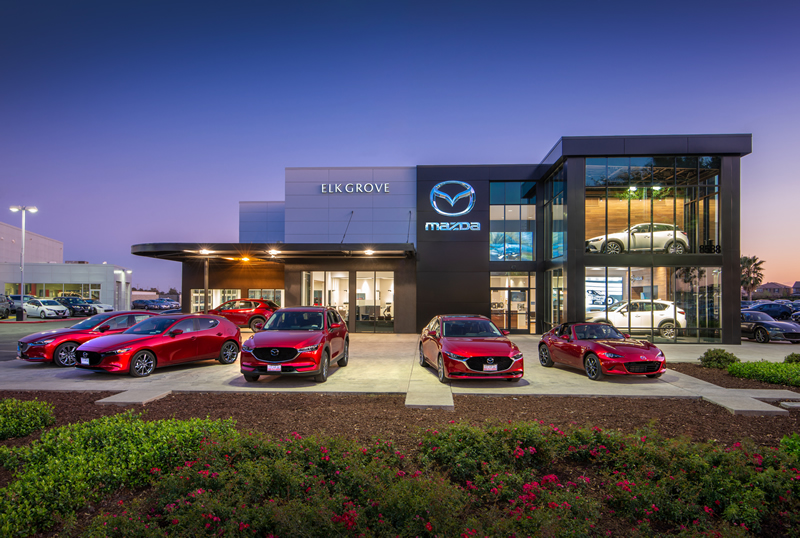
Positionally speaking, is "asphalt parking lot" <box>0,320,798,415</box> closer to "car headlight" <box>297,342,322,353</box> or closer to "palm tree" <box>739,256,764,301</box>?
"car headlight" <box>297,342,322,353</box>

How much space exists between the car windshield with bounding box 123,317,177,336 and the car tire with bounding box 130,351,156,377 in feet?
2.03

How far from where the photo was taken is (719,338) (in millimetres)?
16422

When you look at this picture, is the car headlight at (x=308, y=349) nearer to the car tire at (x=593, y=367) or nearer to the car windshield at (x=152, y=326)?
the car windshield at (x=152, y=326)

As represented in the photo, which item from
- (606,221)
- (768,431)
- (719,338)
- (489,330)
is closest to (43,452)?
(489,330)

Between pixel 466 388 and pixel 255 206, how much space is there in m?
21.4

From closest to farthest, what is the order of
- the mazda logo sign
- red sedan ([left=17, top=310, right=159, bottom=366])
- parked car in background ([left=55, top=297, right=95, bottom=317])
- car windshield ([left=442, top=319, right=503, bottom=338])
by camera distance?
car windshield ([left=442, top=319, right=503, bottom=338]) < red sedan ([left=17, top=310, right=159, bottom=366]) < the mazda logo sign < parked car in background ([left=55, top=297, right=95, bottom=317])

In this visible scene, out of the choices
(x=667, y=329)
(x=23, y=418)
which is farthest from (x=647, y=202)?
(x=23, y=418)

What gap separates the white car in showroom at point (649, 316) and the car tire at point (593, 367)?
7.38 metres

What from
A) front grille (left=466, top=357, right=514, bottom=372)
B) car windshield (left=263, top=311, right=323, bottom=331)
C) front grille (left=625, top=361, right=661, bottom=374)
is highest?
car windshield (left=263, top=311, right=323, bottom=331)

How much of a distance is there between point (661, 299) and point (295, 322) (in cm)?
1454

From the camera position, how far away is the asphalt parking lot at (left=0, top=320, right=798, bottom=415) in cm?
779

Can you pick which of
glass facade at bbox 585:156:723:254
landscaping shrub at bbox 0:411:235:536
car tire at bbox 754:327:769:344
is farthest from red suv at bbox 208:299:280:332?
car tire at bbox 754:327:769:344

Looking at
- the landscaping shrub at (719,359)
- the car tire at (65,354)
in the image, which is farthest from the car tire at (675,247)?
the car tire at (65,354)

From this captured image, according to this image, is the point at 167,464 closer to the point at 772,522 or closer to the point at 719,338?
the point at 772,522
